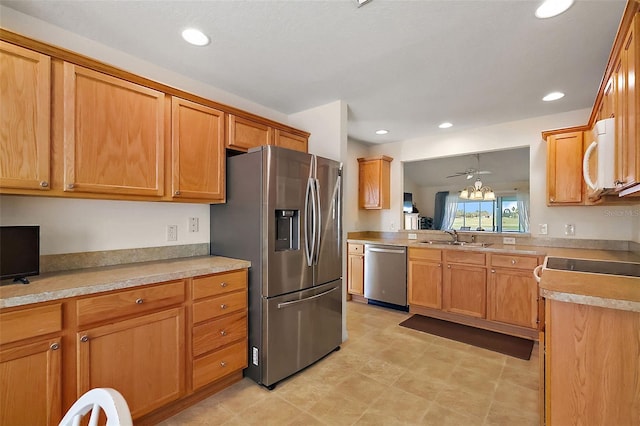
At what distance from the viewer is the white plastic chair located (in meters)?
0.63

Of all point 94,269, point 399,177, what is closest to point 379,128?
point 399,177

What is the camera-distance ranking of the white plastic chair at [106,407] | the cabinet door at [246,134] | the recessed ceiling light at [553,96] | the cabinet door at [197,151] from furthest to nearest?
the recessed ceiling light at [553,96]
the cabinet door at [246,134]
the cabinet door at [197,151]
the white plastic chair at [106,407]

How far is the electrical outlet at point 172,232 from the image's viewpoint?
2371 millimetres

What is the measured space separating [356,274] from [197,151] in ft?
9.36

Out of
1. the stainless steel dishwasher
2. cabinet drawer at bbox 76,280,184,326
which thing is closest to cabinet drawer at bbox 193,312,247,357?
cabinet drawer at bbox 76,280,184,326

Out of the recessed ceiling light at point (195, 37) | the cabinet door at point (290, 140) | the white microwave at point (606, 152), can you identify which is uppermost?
the recessed ceiling light at point (195, 37)

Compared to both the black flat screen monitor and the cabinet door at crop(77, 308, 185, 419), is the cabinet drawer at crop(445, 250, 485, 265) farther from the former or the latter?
the black flat screen monitor

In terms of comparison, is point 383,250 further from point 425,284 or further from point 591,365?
point 591,365

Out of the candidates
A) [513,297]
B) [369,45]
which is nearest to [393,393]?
[513,297]

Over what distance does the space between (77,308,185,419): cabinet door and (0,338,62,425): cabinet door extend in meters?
0.10

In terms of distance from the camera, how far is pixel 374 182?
175 inches

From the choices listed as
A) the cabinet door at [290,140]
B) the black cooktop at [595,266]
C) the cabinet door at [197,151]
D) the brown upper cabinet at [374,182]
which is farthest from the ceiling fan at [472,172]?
the cabinet door at [197,151]

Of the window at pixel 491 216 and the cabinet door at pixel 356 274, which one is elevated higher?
the window at pixel 491 216

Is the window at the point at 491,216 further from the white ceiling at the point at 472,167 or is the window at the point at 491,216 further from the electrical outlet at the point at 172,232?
the electrical outlet at the point at 172,232
